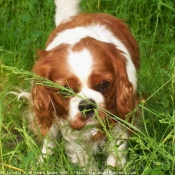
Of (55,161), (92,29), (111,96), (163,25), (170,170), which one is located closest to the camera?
(170,170)

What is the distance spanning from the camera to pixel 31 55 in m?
4.84

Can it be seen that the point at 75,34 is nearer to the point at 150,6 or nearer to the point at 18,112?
the point at 18,112

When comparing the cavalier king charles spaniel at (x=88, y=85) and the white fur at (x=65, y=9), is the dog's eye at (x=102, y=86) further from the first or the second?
the white fur at (x=65, y=9)

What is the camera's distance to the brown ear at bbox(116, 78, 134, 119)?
11.6 feet

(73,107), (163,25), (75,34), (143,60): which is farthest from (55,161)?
(163,25)

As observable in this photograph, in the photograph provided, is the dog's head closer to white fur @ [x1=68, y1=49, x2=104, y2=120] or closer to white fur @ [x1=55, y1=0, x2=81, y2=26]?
white fur @ [x1=68, y1=49, x2=104, y2=120]

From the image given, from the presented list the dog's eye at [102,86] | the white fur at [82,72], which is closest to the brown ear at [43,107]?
the white fur at [82,72]

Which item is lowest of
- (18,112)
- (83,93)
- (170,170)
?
(18,112)

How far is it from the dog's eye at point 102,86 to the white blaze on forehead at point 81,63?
4.3 inches

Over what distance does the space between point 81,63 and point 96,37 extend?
0.44 meters

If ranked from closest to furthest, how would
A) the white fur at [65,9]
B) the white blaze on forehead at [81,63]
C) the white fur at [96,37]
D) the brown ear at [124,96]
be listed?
the white blaze on forehead at [81,63] < the brown ear at [124,96] < the white fur at [96,37] < the white fur at [65,9]

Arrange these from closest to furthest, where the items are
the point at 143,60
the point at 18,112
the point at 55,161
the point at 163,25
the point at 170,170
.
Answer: the point at 170,170, the point at 55,161, the point at 18,112, the point at 143,60, the point at 163,25

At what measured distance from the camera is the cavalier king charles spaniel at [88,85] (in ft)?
10.7

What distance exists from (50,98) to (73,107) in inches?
11.7
